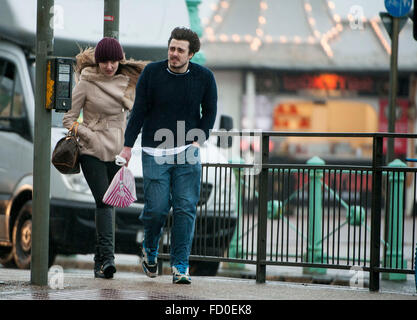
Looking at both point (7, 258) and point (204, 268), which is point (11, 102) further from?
point (204, 268)

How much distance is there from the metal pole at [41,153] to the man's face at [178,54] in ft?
2.80

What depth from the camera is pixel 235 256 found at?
8414 millimetres

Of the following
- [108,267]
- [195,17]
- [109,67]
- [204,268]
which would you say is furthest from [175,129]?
[195,17]

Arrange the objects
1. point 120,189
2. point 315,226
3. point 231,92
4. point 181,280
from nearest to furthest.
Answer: point 120,189 < point 181,280 < point 315,226 < point 231,92

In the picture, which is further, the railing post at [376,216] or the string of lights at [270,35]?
the string of lights at [270,35]

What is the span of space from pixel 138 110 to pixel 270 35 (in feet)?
50.0

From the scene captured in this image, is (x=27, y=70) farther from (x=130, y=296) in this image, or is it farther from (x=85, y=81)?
(x=130, y=296)

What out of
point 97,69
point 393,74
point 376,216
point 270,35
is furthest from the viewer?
point 270,35

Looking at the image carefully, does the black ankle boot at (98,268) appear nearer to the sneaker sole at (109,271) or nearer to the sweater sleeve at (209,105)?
the sneaker sole at (109,271)

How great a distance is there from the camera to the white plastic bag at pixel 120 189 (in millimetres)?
7113

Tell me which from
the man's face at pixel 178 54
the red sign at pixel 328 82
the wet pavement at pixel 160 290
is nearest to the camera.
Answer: the wet pavement at pixel 160 290

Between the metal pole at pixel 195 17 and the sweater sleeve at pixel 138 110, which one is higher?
the metal pole at pixel 195 17

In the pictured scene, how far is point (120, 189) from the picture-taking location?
712cm

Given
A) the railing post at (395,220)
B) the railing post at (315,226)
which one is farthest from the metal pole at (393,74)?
the railing post at (395,220)
